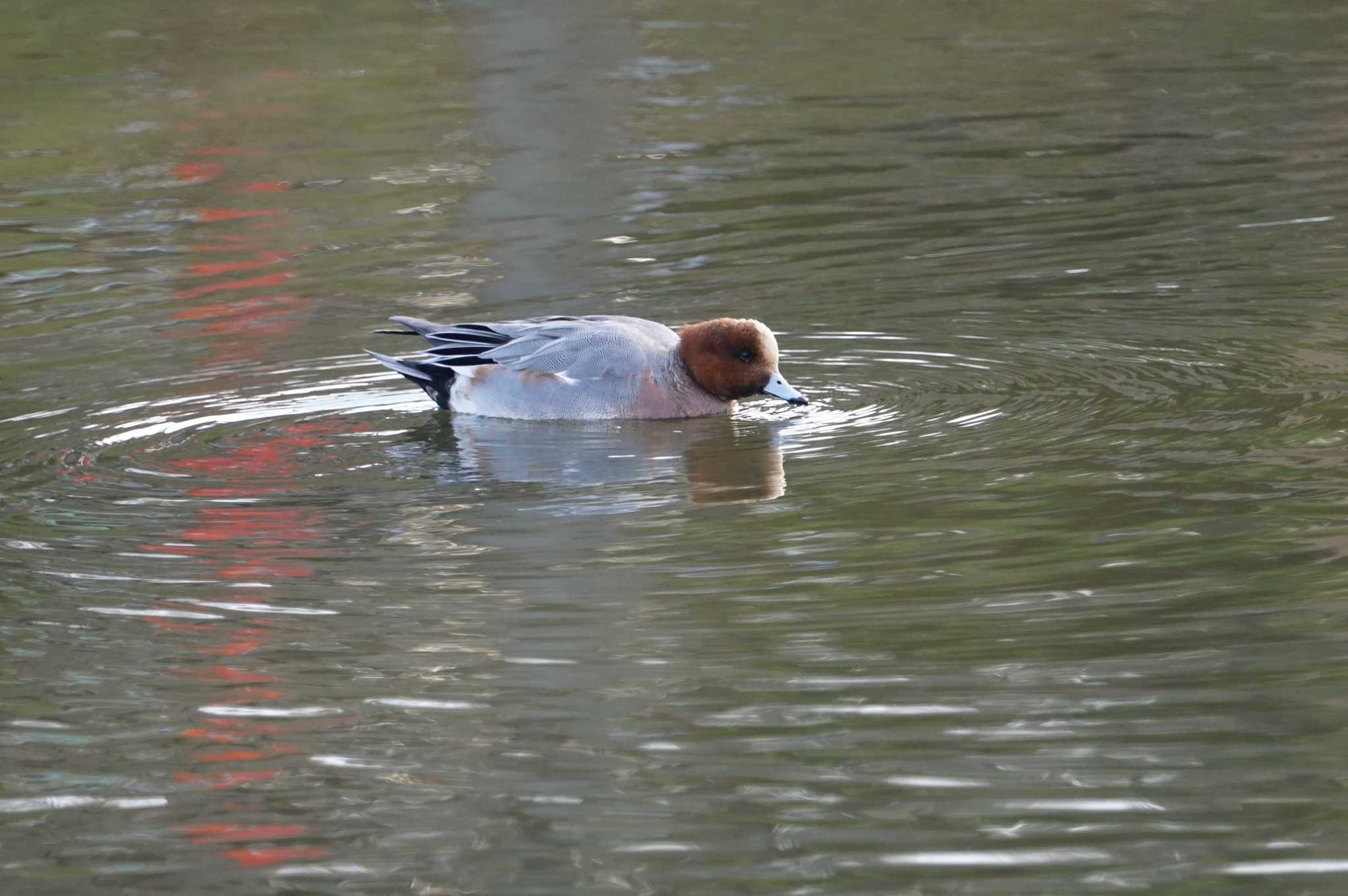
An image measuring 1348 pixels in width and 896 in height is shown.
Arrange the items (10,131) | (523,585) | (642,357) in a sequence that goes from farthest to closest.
Answer: 1. (10,131)
2. (642,357)
3. (523,585)

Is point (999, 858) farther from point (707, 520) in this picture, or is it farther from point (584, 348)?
point (584, 348)

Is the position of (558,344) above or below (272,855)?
above

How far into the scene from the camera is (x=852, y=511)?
7.04 metres

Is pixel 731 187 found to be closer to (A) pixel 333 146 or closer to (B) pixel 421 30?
(A) pixel 333 146

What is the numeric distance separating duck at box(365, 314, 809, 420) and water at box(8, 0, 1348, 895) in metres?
0.16

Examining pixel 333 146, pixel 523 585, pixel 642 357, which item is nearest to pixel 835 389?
pixel 642 357

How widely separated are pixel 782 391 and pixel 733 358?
331mm

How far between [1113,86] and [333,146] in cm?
619

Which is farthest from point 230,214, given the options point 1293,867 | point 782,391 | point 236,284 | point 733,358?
point 1293,867

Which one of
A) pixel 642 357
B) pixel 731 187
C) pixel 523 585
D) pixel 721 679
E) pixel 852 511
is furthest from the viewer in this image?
pixel 731 187

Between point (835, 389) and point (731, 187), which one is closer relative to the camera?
point (835, 389)

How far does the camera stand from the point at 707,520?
23.4 ft

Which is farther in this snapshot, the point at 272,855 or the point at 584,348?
the point at 584,348

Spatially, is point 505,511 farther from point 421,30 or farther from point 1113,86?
point 421,30
